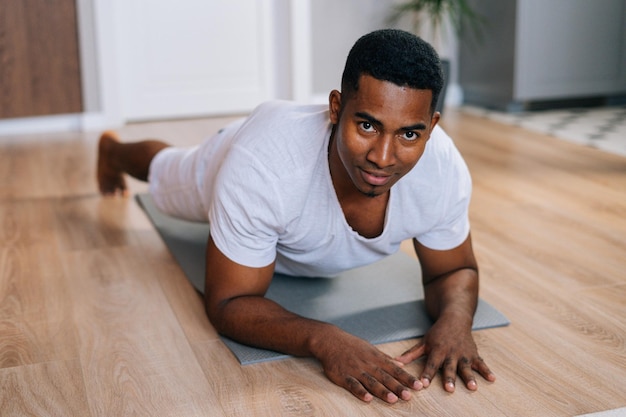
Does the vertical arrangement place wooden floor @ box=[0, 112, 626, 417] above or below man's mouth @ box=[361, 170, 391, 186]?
below

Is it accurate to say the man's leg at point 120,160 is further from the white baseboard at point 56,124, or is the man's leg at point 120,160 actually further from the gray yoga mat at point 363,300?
the white baseboard at point 56,124

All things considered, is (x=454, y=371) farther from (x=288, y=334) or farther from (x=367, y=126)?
(x=367, y=126)

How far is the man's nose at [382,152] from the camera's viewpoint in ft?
5.07

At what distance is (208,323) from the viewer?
2.00m

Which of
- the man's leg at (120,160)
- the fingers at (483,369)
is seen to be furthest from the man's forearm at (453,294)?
the man's leg at (120,160)

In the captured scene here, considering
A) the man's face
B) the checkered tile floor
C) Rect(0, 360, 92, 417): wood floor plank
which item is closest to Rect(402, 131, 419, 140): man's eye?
the man's face

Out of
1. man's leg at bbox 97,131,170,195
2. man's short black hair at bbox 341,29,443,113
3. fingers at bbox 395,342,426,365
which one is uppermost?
man's short black hair at bbox 341,29,443,113

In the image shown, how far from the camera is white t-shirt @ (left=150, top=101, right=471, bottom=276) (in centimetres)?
174

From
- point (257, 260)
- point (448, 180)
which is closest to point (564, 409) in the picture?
point (448, 180)

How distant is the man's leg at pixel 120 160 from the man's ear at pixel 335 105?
3.73ft

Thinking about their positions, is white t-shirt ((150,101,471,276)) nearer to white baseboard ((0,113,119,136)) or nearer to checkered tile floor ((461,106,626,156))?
checkered tile floor ((461,106,626,156))

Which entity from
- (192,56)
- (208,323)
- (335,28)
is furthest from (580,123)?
(208,323)

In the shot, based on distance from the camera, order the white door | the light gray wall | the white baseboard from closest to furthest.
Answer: the white baseboard < the white door < the light gray wall

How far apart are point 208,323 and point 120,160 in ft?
3.68
